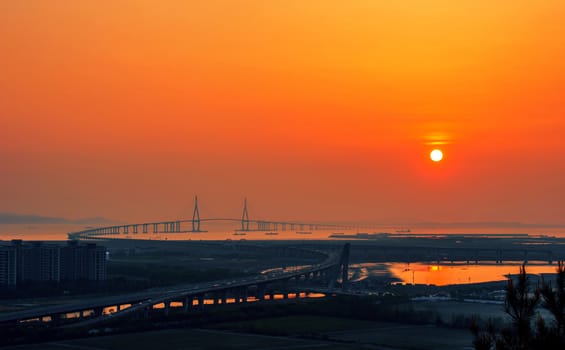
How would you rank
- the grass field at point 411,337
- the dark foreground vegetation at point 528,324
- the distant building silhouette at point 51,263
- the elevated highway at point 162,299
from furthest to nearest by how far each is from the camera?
1. the distant building silhouette at point 51,263
2. the elevated highway at point 162,299
3. the grass field at point 411,337
4. the dark foreground vegetation at point 528,324

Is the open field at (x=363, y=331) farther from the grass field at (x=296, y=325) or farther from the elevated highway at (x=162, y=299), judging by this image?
the elevated highway at (x=162, y=299)

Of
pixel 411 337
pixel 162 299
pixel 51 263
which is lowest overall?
pixel 411 337


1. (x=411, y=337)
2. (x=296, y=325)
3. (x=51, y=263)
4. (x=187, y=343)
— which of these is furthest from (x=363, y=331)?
(x=51, y=263)

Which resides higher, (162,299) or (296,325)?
(162,299)

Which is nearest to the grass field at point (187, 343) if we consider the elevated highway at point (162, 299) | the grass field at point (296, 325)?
the grass field at point (296, 325)

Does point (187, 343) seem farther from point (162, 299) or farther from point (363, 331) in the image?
point (162, 299)

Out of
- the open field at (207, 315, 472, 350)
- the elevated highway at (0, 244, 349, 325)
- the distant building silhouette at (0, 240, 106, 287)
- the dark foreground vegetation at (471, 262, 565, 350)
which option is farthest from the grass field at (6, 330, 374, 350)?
the distant building silhouette at (0, 240, 106, 287)
